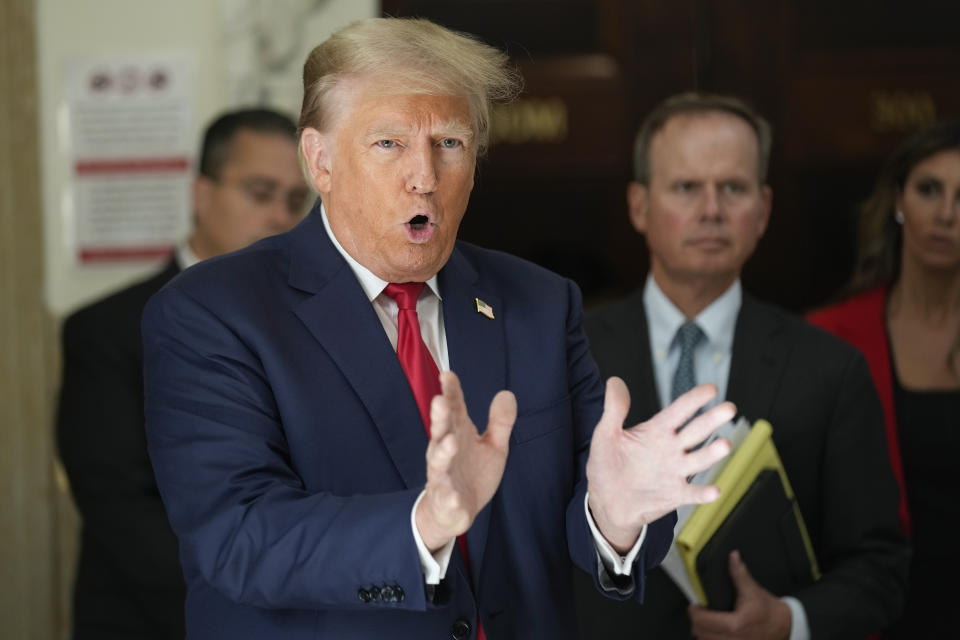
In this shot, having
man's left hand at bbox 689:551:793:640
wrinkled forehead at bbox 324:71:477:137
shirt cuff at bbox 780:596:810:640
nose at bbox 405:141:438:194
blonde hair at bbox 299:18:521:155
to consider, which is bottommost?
shirt cuff at bbox 780:596:810:640

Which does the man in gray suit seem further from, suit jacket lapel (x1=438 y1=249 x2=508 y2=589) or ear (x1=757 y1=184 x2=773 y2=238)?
suit jacket lapel (x1=438 y1=249 x2=508 y2=589)

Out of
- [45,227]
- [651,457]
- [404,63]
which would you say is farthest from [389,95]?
[45,227]

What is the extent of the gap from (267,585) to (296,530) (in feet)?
0.27

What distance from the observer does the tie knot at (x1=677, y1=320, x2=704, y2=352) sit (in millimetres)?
2887

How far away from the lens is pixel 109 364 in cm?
322

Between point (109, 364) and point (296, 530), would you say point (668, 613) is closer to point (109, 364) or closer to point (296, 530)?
point (296, 530)

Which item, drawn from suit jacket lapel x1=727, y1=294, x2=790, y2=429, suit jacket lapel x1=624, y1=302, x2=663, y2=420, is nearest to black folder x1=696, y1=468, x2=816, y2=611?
suit jacket lapel x1=727, y1=294, x2=790, y2=429

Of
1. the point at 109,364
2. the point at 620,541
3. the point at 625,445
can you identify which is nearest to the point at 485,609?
the point at 620,541

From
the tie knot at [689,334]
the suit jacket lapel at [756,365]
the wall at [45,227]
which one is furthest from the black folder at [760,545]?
the wall at [45,227]

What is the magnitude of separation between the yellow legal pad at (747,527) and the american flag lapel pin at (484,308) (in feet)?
2.07

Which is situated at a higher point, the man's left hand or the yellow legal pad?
the yellow legal pad

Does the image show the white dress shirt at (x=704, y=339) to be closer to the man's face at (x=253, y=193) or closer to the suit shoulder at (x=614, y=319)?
the suit shoulder at (x=614, y=319)

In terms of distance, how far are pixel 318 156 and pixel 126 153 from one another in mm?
2369

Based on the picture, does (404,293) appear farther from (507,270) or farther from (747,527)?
(747,527)
